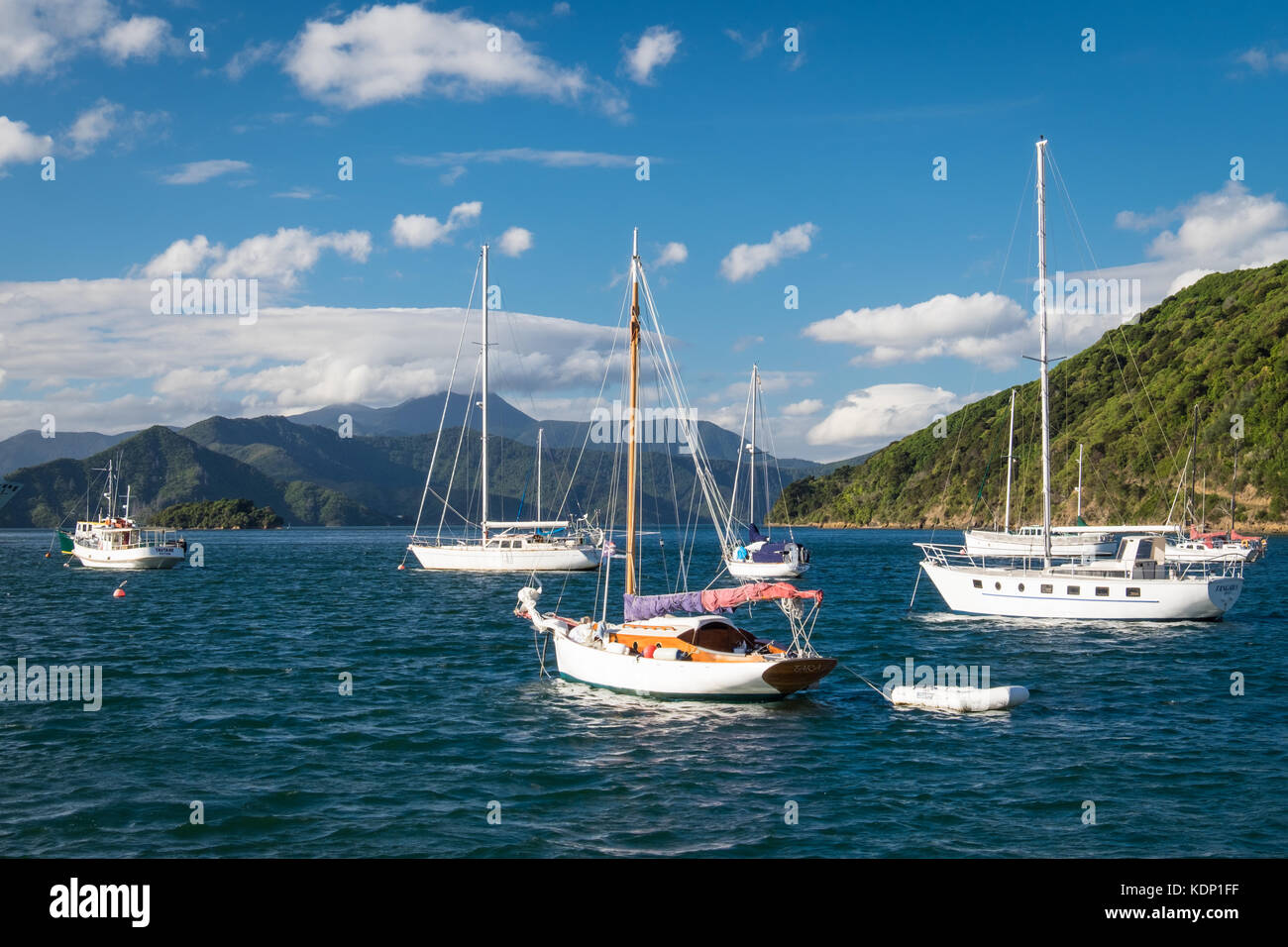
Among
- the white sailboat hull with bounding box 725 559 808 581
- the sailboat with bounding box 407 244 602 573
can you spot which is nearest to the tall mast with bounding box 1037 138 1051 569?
the white sailboat hull with bounding box 725 559 808 581

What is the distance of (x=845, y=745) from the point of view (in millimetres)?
26016

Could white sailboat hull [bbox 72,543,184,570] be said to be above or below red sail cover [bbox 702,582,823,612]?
below

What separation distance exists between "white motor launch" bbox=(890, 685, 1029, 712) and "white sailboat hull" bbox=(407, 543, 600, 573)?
64602 mm

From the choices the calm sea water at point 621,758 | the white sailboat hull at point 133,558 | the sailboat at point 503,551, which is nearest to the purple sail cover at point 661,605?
the calm sea water at point 621,758

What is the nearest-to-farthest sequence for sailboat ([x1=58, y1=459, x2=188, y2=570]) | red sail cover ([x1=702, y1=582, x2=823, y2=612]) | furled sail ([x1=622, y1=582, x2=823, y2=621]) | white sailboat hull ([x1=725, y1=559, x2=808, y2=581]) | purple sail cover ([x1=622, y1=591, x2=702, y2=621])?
red sail cover ([x1=702, y1=582, x2=823, y2=612])
furled sail ([x1=622, y1=582, x2=823, y2=621])
purple sail cover ([x1=622, y1=591, x2=702, y2=621])
white sailboat hull ([x1=725, y1=559, x2=808, y2=581])
sailboat ([x1=58, y1=459, x2=188, y2=570])

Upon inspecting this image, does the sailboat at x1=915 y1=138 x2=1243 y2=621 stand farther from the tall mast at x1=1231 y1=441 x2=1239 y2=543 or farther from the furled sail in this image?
the tall mast at x1=1231 y1=441 x2=1239 y2=543

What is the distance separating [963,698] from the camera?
30.4 meters

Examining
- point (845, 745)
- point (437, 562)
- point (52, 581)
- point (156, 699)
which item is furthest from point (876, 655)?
point (52, 581)

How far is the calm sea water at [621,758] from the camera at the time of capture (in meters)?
19.2

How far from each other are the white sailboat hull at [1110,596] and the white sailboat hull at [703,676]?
25702 millimetres

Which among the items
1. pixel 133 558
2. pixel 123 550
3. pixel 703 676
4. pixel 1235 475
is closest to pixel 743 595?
pixel 703 676

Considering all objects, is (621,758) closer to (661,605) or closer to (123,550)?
(661,605)

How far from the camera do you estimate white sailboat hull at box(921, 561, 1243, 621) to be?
167 ft
